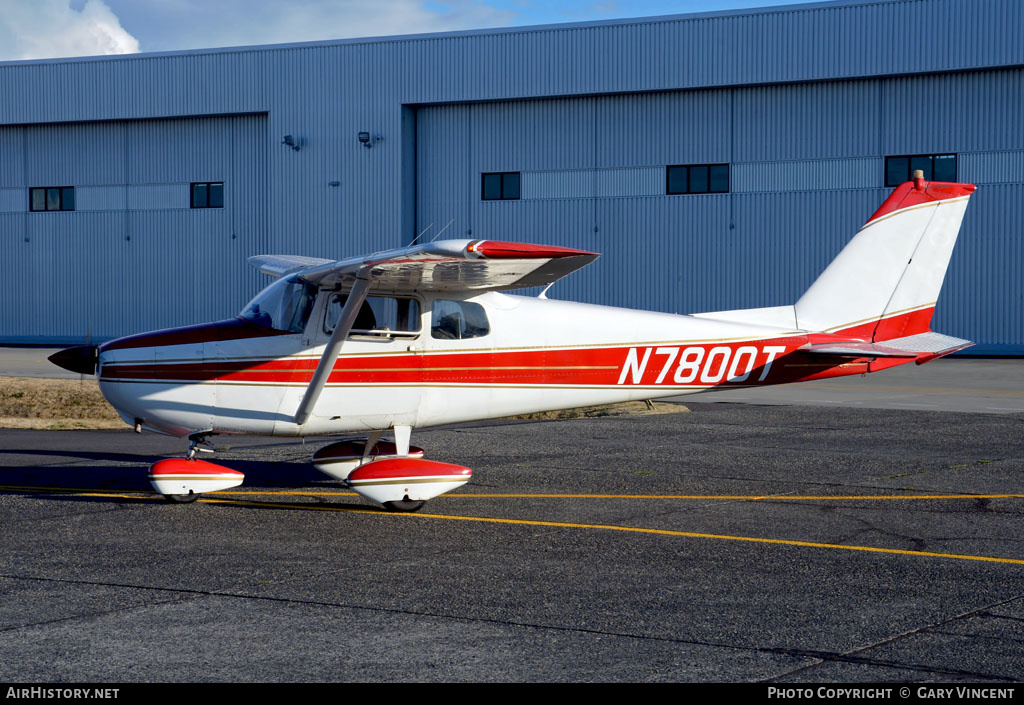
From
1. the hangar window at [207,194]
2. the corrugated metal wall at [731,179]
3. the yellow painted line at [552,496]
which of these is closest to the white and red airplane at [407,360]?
the yellow painted line at [552,496]

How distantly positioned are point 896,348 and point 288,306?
5.91 m

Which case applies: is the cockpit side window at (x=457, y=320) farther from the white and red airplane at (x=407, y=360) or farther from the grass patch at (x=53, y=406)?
the grass patch at (x=53, y=406)

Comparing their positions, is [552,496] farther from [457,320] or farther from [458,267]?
[458,267]

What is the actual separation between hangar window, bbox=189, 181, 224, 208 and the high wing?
32.4 metres

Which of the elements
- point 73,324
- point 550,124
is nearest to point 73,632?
point 550,124

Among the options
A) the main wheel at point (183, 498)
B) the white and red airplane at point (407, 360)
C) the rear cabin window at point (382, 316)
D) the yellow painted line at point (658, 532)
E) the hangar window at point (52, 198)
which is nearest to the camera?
the yellow painted line at point (658, 532)

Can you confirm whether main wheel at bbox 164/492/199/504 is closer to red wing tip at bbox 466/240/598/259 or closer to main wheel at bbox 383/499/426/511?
main wheel at bbox 383/499/426/511

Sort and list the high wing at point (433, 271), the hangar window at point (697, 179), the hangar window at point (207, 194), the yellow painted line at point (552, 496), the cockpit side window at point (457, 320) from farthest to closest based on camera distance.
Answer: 1. the hangar window at point (207, 194)
2. the hangar window at point (697, 179)
3. the yellow painted line at point (552, 496)
4. the cockpit side window at point (457, 320)
5. the high wing at point (433, 271)

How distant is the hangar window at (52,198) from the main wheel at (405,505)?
121ft

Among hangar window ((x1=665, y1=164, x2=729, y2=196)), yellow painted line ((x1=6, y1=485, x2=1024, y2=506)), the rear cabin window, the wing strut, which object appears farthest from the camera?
hangar window ((x1=665, y1=164, x2=729, y2=196))

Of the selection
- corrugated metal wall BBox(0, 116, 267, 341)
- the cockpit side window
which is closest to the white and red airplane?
the cockpit side window

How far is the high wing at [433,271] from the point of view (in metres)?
8.14

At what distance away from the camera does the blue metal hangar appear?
110 feet
